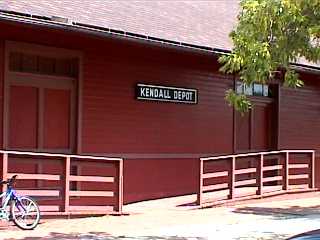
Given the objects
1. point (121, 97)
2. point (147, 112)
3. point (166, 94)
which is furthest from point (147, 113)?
point (121, 97)

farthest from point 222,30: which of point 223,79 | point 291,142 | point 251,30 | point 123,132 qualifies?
point 251,30

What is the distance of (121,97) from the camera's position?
14906mm

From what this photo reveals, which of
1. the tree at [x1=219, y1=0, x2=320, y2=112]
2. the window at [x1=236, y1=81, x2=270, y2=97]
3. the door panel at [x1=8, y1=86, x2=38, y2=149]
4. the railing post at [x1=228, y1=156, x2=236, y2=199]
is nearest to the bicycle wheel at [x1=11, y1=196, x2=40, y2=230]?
the door panel at [x1=8, y1=86, x2=38, y2=149]

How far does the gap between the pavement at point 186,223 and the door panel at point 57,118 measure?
1915mm

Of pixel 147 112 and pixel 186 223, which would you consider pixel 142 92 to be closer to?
pixel 147 112

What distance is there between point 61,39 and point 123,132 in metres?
2.53

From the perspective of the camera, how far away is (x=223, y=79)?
17.5m

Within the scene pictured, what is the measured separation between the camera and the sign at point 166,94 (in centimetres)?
1530

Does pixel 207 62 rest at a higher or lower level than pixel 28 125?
higher

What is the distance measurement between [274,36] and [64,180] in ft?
13.9

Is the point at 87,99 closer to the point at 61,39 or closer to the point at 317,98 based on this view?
the point at 61,39

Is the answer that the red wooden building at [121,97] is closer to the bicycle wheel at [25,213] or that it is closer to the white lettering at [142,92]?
the white lettering at [142,92]

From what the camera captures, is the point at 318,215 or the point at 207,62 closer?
the point at 318,215

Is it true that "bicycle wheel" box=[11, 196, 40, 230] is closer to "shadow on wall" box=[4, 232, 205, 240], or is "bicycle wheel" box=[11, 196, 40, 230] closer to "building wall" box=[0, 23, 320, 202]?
"shadow on wall" box=[4, 232, 205, 240]
